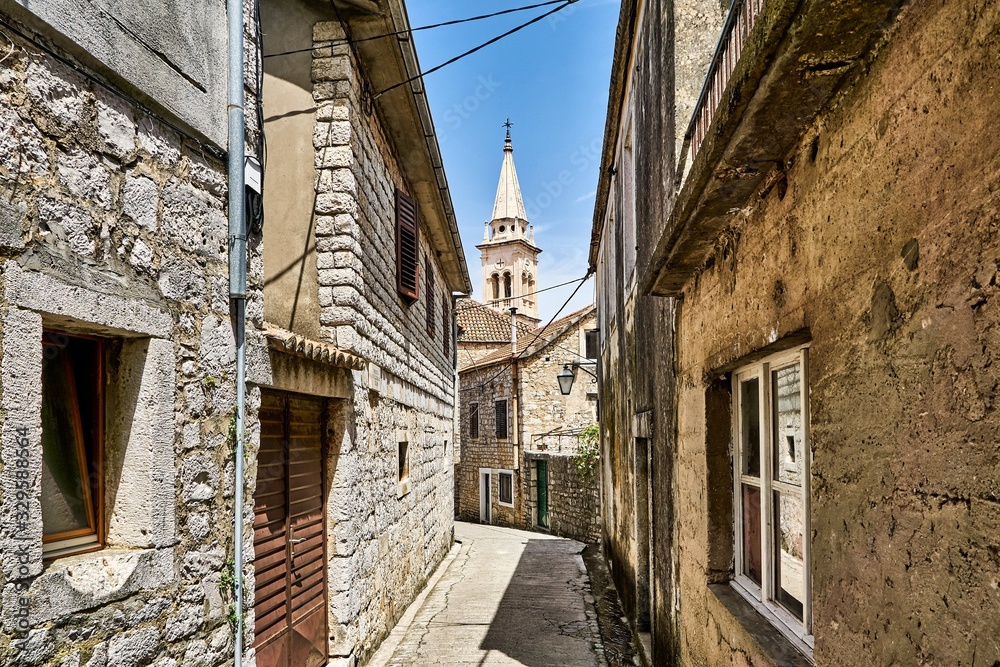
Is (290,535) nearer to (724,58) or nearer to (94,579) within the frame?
(94,579)

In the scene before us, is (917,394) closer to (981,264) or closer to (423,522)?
(981,264)

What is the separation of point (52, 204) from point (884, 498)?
269 centimetres

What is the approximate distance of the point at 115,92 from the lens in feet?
8.89

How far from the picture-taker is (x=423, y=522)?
980 centimetres

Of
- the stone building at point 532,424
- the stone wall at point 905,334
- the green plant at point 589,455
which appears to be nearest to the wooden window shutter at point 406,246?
the stone wall at point 905,334

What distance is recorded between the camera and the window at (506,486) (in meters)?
21.0

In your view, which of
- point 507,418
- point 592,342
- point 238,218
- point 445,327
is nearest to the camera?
point 238,218

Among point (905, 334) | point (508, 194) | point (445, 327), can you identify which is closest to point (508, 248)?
point (508, 194)

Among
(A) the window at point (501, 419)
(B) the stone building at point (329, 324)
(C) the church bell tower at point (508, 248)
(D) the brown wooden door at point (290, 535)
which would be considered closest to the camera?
(D) the brown wooden door at point (290, 535)

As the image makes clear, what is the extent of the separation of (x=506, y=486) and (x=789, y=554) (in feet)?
62.6

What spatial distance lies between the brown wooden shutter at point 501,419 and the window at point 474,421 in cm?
185

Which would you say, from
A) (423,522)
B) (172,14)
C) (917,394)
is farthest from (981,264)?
(423,522)

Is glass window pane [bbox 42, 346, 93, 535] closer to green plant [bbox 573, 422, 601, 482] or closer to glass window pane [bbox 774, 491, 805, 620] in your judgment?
glass window pane [bbox 774, 491, 805, 620]
